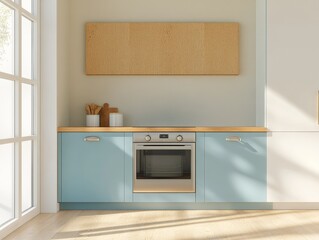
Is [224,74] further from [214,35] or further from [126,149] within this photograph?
[126,149]

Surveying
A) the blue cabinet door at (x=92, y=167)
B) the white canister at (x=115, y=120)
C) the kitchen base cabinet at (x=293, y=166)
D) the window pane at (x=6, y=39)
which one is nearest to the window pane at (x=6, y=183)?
the window pane at (x=6, y=39)

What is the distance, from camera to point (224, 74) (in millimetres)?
5746

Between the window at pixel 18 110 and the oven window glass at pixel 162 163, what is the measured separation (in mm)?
995

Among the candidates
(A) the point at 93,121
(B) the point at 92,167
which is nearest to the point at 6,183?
(B) the point at 92,167

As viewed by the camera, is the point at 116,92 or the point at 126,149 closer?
the point at 126,149

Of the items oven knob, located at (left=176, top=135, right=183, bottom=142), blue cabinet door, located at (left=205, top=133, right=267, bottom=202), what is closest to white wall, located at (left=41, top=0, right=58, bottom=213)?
oven knob, located at (left=176, top=135, right=183, bottom=142)

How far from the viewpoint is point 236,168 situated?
523cm

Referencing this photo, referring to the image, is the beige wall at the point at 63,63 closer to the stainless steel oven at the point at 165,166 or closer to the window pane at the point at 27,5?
the window pane at the point at 27,5

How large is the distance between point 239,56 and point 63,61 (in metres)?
1.86

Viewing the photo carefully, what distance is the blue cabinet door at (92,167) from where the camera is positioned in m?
5.21

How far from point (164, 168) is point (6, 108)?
1746 millimetres

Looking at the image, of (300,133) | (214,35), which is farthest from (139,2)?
(300,133)

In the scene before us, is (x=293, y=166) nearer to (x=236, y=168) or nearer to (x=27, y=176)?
(x=236, y=168)

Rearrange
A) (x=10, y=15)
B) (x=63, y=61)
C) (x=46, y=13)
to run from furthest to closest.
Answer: (x=63, y=61) → (x=46, y=13) → (x=10, y=15)
